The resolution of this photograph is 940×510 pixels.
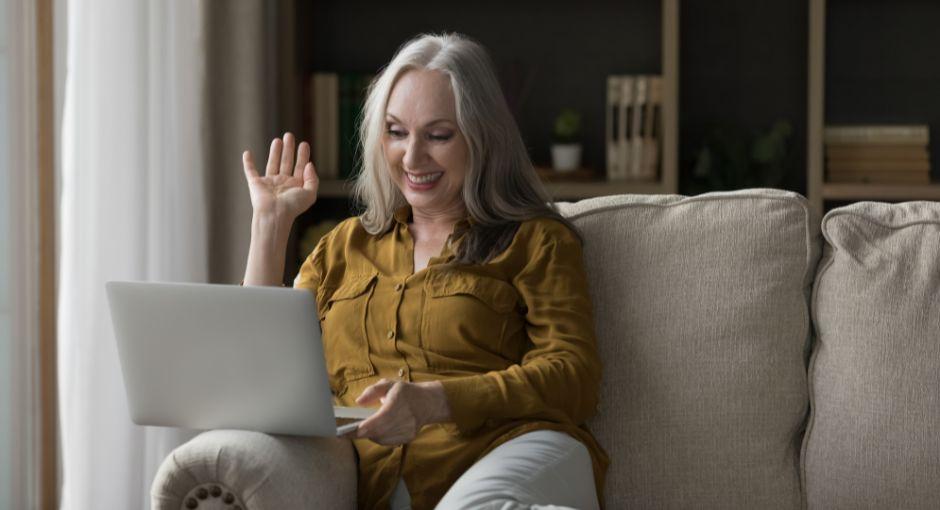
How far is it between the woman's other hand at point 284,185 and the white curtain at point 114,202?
30.4 inches

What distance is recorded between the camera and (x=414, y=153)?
2139 mm

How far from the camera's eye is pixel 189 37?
317 centimetres

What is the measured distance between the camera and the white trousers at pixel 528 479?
1.73m

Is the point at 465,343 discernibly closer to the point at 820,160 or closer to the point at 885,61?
the point at 820,160

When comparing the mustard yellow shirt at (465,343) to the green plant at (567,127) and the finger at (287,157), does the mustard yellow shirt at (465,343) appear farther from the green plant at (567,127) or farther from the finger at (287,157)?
the green plant at (567,127)

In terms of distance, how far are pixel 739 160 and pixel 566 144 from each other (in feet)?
1.66

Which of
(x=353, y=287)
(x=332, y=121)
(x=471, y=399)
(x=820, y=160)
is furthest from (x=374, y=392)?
(x=820, y=160)

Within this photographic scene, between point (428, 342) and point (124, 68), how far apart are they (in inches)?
51.8

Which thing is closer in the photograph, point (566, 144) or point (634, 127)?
point (634, 127)

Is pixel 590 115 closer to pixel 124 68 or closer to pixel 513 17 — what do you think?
pixel 513 17

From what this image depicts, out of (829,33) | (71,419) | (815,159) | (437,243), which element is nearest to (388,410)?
(437,243)

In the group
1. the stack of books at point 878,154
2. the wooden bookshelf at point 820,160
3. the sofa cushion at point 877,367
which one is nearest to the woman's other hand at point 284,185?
the sofa cushion at point 877,367

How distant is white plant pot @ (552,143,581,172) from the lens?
12.5 ft

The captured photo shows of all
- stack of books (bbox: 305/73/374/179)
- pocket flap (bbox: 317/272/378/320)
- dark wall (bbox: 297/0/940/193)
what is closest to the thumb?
pocket flap (bbox: 317/272/378/320)
